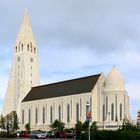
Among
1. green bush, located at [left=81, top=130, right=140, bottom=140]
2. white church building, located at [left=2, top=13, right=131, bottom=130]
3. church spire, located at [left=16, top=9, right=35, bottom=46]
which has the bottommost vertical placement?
green bush, located at [left=81, top=130, right=140, bottom=140]

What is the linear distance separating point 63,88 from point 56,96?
11.5 ft

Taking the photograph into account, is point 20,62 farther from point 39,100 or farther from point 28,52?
point 39,100

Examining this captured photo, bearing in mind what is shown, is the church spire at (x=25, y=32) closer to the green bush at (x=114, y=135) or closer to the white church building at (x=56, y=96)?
the white church building at (x=56, y=96)

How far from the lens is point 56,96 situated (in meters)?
139

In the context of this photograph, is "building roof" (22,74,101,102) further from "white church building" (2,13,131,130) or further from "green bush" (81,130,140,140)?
"green bush" (81,130,140,140)

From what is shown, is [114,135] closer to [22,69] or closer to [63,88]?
[63,88]

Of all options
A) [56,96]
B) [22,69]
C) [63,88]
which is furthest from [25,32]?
[56,96]

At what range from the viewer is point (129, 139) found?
133ft

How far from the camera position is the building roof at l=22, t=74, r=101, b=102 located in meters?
131

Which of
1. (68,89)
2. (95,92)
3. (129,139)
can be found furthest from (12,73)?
(129,139)

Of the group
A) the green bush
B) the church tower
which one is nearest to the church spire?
the church tower

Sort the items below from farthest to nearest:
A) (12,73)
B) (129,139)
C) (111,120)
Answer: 1. (12,73)
2. (111,120)
3. (129,139)

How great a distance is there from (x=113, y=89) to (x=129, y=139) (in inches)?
3457

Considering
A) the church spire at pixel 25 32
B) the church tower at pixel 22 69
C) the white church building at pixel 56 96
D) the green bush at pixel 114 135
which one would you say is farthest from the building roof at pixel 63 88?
the green bush at pixel 114 135
